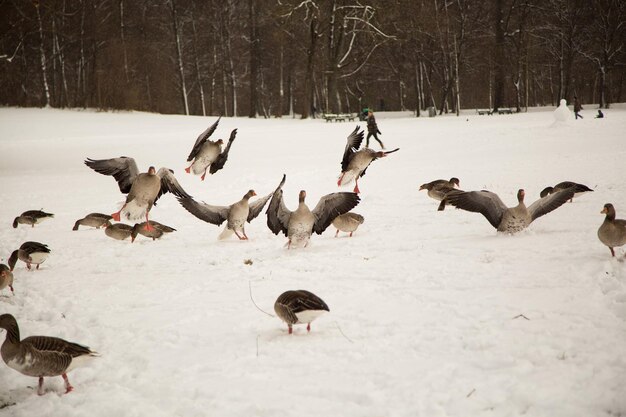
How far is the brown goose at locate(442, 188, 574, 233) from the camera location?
330 inches

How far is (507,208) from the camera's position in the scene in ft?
27.9

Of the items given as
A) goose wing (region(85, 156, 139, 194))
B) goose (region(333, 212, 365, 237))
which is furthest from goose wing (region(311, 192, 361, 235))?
goose wing (region(85, 156, 139, 194))

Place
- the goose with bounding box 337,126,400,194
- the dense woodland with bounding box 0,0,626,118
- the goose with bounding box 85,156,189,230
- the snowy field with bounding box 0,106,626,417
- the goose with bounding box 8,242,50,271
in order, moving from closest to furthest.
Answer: the snowy field with bounding box 0,106,626,417
the goose with bounding box 8,242,50,271
the goose with bounding box 85,156,189,230
the goose with bounding box 337,126,400,194
the dense woodland with bounding box 0,0,626,118

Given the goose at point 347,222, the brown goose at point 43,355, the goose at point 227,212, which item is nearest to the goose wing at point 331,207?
the goose at point 347,222

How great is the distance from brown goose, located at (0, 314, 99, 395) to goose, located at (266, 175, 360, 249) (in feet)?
14.6

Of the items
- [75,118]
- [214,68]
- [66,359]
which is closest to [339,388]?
[66,359]

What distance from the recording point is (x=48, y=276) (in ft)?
27.8

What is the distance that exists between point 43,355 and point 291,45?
48623mm

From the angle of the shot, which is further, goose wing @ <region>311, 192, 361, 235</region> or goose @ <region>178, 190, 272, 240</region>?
goose @ <region>178, 190, 272, 240</region>

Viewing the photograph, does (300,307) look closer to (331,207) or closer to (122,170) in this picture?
(331,207)

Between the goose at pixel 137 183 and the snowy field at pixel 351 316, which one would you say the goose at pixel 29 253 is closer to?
the snowy field at pixel 351 316

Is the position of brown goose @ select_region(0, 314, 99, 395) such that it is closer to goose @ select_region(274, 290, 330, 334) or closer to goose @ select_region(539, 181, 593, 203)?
goose @ select_region(274, 290, 330, 334)

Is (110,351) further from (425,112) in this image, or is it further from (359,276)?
(425,112)

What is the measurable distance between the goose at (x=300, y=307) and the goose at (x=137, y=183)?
4.95 meters
